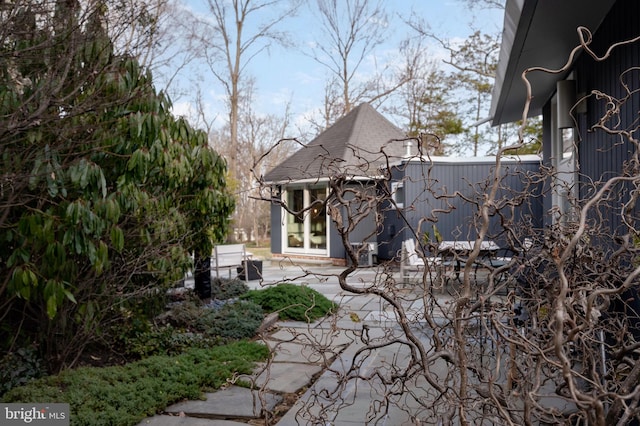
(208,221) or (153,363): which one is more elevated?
(208,221)

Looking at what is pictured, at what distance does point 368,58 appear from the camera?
21.2 meters

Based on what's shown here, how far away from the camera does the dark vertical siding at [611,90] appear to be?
11.4 ft

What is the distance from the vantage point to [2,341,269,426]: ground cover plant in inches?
126

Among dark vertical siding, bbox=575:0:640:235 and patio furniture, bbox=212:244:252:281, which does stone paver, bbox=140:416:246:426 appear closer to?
dark vertical siding, bbox=575:0:640:235

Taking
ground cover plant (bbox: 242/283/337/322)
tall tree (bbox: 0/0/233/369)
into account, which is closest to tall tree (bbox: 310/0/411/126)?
ground cover plant (bbox: 242/283/337/322)

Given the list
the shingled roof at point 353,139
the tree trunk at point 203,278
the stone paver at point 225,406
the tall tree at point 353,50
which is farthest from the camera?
the tall tree at point 353,50

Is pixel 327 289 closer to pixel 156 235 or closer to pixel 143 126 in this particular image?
pixel 156 235

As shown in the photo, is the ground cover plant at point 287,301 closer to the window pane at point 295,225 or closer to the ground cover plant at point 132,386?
the ground cover plant at point 132,386

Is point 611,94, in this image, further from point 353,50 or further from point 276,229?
point 353,50

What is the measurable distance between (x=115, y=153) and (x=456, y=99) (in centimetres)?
1883

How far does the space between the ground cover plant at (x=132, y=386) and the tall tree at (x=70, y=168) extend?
46 cm

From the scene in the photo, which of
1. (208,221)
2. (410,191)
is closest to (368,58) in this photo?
(410,191)

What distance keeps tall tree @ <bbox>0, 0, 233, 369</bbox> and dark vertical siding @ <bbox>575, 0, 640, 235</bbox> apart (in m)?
3.11

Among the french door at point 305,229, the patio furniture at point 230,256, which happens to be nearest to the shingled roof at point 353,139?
the french door at point 305,229
